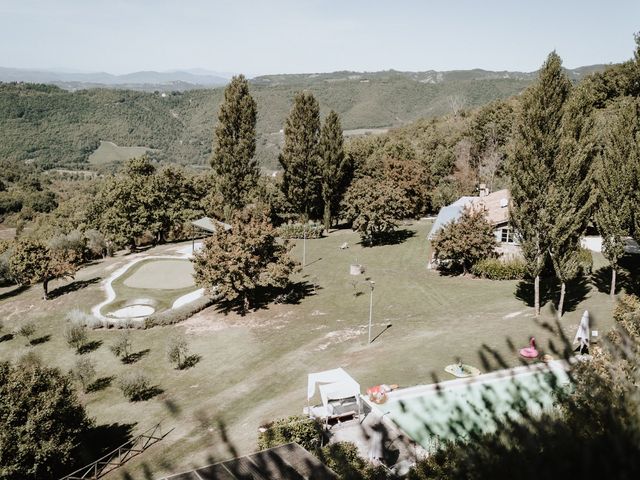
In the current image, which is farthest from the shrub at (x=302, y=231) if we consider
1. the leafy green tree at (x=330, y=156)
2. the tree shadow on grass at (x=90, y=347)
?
the tree shadow on grass at (x=90, y=347)

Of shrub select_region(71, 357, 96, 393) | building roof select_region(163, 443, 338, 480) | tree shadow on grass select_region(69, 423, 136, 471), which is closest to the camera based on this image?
building roof select_region(163, 443, 338, 480)

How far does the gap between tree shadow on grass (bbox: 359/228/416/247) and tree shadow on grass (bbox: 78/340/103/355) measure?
3011 cm

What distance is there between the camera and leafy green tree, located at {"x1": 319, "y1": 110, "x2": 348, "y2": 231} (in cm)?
6138

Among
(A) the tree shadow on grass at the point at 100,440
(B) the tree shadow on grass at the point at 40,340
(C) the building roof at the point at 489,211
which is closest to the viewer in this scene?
(A) the tree shadow on grass at the point at 100,440

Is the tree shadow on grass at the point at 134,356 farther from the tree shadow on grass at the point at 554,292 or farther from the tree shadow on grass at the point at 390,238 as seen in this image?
the tree shadow on grass at the point at 390,238

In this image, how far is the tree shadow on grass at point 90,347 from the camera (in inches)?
1200

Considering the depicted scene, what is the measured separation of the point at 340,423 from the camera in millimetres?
17188

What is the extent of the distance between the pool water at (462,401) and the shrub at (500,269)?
16.2 metres

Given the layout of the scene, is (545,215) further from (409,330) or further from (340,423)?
(340,423)

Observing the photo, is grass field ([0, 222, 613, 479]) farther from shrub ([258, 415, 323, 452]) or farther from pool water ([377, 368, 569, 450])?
pool water ([377, 368, 569, 450])

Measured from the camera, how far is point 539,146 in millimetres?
22562

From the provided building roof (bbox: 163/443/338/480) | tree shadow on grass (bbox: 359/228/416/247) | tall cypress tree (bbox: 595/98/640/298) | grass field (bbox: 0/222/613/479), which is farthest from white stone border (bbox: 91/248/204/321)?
tall cypress tree (bbox: 595/98/640/298)

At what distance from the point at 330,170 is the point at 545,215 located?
1638 inches

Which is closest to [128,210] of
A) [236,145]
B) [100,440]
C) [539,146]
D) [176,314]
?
[236,145]
